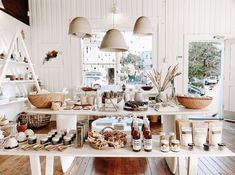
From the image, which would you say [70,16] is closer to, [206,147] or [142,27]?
[142,27]

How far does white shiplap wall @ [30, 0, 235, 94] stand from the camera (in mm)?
5324

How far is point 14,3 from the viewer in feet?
15.4

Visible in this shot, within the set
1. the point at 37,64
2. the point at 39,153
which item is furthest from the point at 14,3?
the point at 39,153

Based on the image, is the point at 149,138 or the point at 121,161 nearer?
the point at 149,138

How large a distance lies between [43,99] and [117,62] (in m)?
3.69

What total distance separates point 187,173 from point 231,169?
108 cm

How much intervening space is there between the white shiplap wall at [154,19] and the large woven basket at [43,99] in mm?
3466

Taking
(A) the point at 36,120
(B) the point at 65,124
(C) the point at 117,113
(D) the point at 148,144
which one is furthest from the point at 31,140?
(A) the point at 36,120

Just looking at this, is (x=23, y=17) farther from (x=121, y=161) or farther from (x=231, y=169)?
(x=231, y=169)

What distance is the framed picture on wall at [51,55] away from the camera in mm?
5465

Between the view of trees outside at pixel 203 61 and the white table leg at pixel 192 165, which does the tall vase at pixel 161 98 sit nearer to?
the white table leg at pixel 192 165

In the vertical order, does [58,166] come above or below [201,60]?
below

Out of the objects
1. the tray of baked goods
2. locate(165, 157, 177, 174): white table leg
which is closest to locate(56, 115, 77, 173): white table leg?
the tray of baked goods

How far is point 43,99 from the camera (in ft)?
7.09
